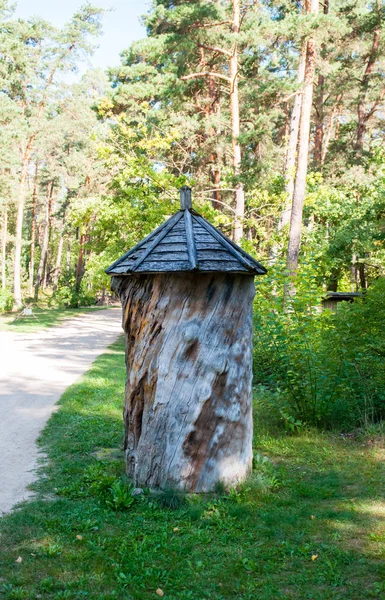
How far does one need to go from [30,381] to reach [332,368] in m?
7.04

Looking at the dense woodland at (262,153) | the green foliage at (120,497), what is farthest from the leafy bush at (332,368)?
the green foliage at (120,497)

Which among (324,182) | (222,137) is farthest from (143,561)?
(324,182)

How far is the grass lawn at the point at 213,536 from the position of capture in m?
3.61

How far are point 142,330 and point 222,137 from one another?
15577 mm

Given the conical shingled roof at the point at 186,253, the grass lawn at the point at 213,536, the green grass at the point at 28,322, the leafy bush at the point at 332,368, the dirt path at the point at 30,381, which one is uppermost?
the conical shingled roof at the point at 186,253

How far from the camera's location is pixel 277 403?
726cm

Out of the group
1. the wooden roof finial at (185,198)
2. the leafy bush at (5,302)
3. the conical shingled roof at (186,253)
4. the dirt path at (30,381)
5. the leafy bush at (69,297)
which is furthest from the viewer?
the leafy bush at (69,297)

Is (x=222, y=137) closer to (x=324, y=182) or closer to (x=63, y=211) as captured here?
(x=324, y=182)

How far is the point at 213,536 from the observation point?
170 inches

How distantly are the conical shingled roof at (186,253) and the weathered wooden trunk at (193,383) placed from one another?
0.17m

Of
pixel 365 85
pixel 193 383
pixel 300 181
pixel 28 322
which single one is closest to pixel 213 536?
pixel 193 383

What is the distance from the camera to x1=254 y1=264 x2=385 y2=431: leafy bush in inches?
276

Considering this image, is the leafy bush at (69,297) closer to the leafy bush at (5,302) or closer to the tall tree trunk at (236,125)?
the leafy bush at (5,302)

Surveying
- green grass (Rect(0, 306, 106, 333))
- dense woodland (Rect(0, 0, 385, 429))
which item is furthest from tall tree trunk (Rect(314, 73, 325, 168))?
green grass (Rect(0, 306, 106, 333))
